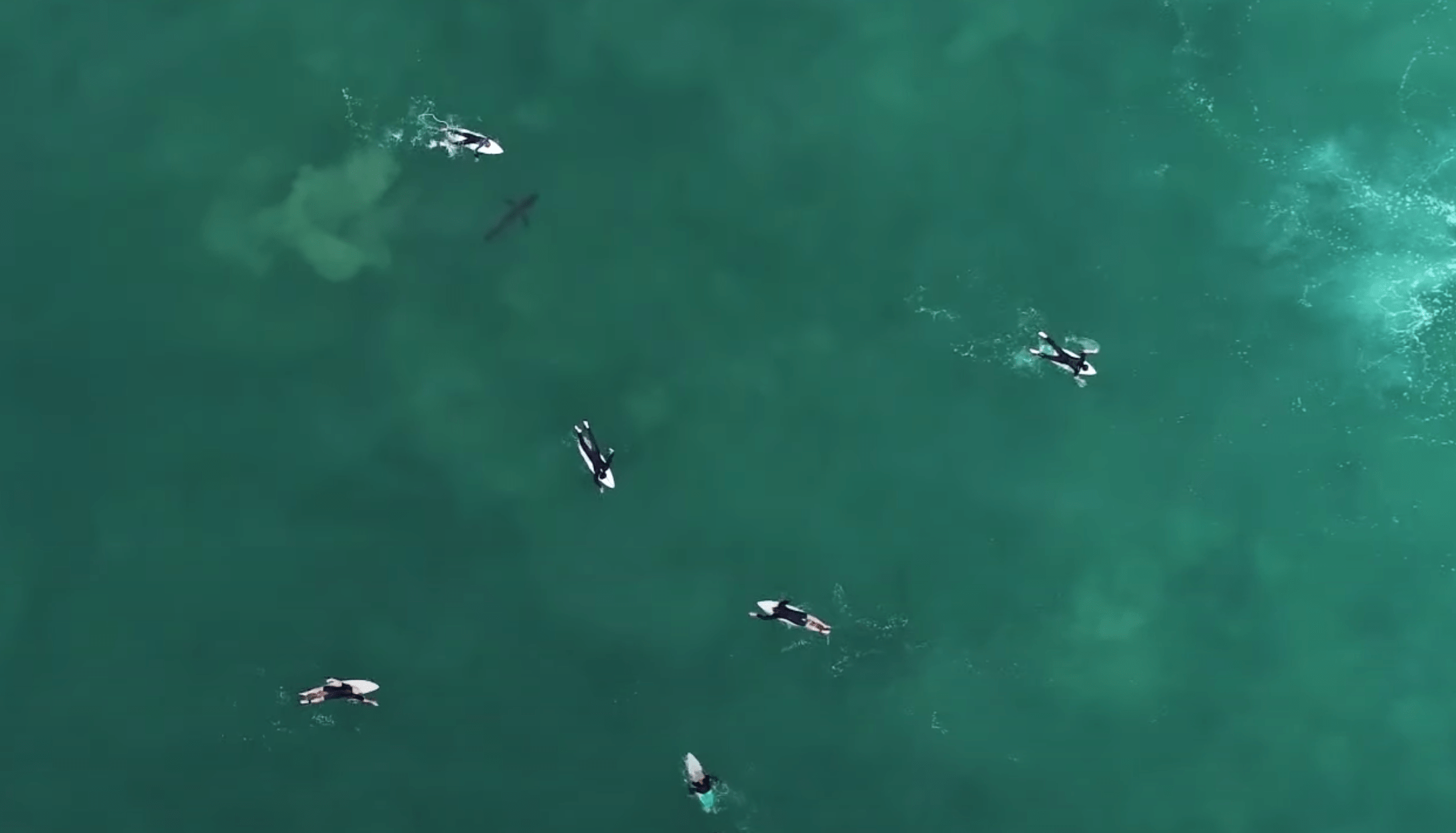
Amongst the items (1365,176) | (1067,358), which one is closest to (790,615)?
(1067,358)

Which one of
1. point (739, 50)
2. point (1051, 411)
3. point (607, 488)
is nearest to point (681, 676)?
point (607, 488)

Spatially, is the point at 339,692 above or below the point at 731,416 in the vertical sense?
below

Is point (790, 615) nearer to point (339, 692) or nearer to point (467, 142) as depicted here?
point (339, 692)

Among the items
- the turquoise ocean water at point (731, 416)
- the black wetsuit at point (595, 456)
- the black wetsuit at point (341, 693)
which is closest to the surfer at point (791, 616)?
the turquoise ocean water at point (731, 416)

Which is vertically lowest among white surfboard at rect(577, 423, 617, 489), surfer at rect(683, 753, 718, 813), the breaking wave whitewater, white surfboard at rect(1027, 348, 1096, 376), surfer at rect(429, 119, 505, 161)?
surfer at rect(683, 753, 718, 813)

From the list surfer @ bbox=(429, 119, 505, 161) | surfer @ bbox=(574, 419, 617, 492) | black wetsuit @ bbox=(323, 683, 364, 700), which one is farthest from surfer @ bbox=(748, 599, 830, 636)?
surfer @ bbox=(429, 119, 505, 161)

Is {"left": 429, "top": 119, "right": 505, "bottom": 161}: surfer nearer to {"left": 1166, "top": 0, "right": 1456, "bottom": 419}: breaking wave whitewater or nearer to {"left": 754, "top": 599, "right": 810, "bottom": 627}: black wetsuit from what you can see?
{"left": 754, "top": 599, "right": 810, "bottom": 627}: black wetsuit
